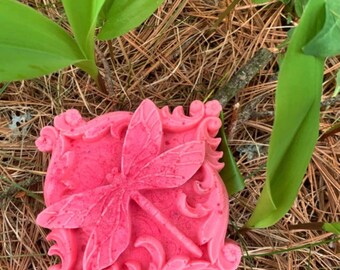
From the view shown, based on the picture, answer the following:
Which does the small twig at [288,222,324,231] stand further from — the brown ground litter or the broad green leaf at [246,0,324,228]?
the broad green leaf at [246,0,324,228]

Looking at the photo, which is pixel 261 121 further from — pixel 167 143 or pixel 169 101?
pixel 167 143

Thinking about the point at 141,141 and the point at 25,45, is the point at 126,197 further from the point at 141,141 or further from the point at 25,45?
the point at 25,45

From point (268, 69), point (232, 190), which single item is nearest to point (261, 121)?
point (268, 69)

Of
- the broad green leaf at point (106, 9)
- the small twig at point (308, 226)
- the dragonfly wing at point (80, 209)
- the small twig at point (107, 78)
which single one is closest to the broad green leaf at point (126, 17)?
the broad green leaf at point (106, 9)

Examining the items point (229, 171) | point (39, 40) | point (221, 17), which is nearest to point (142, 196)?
point (229, 171)

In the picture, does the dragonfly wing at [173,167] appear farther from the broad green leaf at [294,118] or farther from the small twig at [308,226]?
the small twig at [308,226]

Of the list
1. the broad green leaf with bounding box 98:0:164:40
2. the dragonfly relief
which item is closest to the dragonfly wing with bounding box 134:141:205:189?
the dragonfly relief

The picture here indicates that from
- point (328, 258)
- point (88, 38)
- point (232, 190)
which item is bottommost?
point (328, 258)
